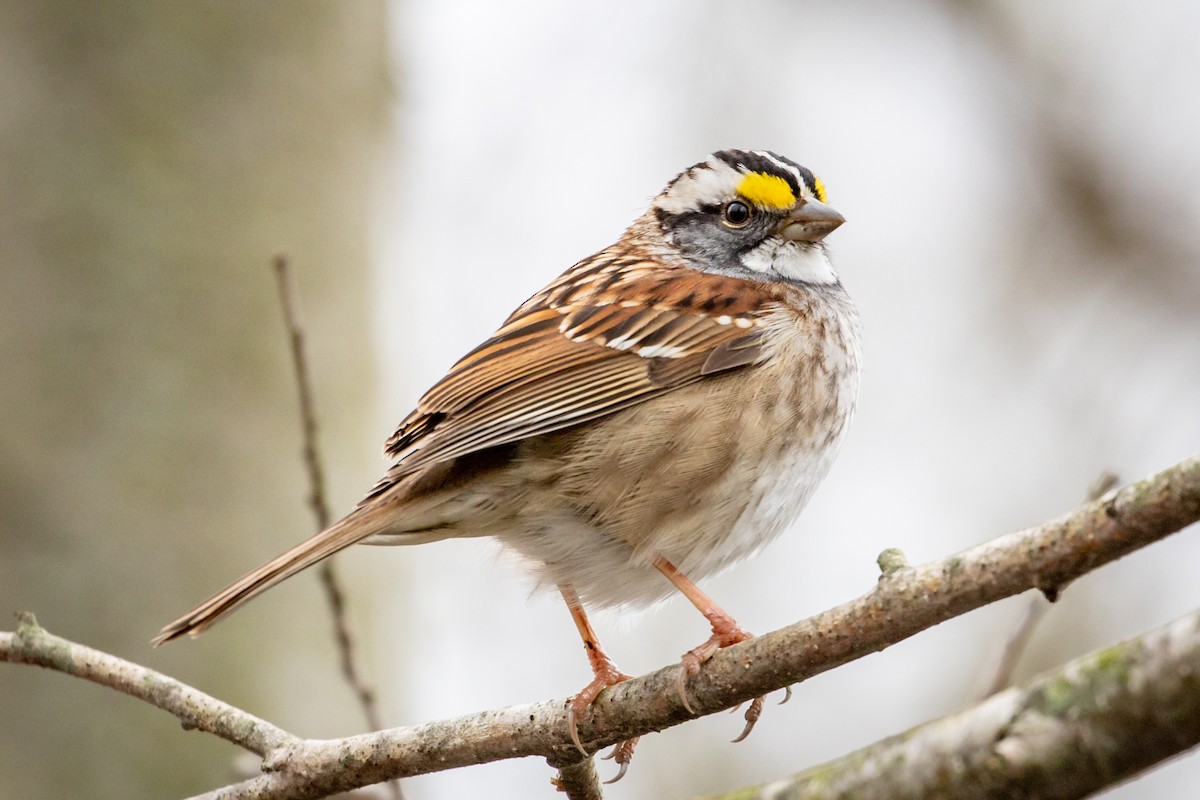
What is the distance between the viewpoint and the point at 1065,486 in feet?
24.2

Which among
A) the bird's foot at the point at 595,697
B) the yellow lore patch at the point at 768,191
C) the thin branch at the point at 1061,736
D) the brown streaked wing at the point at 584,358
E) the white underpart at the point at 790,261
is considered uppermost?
the yellow lore patch at the point at 768,191

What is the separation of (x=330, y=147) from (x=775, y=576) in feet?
16.5

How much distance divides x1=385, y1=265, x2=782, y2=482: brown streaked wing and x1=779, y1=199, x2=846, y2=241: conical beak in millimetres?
229

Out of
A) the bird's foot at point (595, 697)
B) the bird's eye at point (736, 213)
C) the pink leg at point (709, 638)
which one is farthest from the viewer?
the bird's eye at point (736, 213)

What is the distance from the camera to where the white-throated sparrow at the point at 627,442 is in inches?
132

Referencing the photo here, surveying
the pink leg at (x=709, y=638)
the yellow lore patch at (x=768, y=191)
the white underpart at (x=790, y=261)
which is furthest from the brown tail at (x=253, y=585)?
the yellow lore patch at (x=768, y=191)

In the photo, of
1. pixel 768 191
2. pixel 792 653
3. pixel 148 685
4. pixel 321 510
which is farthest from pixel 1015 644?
pixel 148 685

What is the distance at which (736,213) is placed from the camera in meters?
4.28

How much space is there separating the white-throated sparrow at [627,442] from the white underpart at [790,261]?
0.19 meters

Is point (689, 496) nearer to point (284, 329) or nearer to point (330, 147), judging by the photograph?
point (284, 329)

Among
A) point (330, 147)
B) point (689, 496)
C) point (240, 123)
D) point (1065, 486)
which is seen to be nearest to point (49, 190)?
point (240, 123)

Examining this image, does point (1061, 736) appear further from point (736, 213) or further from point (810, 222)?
point (736, 213)

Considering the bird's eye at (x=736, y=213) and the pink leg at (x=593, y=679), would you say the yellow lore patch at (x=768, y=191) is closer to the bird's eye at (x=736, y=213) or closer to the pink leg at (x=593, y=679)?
the bird's eye at (x=736, y=213)

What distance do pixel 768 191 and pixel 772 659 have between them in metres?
2.21
